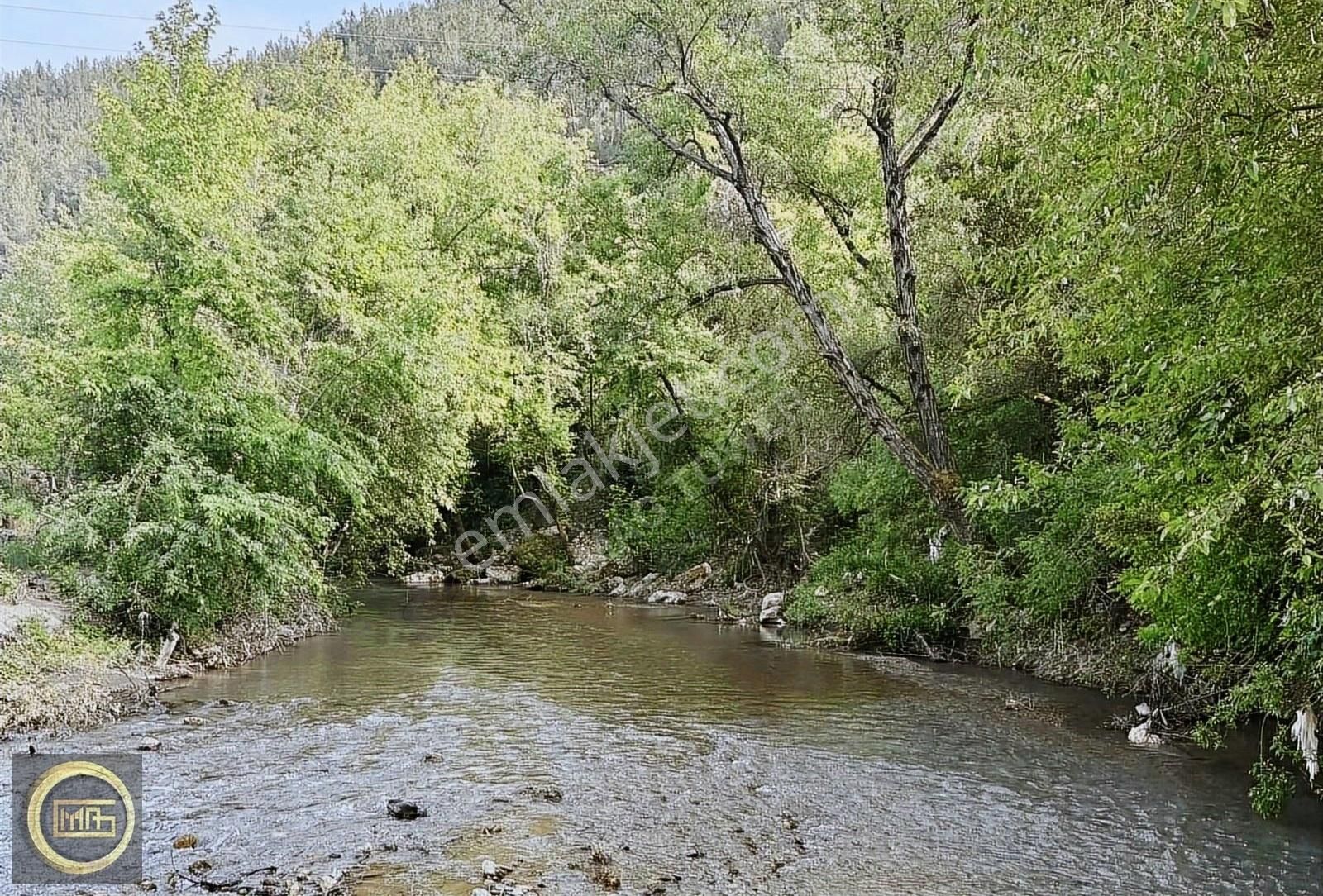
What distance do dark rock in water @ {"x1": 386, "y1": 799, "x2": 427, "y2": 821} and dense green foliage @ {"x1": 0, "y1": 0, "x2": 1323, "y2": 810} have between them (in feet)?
17.6

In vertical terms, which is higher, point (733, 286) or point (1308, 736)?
point (733, 286)

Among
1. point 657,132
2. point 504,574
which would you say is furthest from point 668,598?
point 657,132

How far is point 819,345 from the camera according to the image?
16766mm

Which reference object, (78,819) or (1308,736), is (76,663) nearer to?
(78,819)

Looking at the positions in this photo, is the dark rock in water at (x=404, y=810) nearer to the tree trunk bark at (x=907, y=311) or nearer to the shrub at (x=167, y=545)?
the shrub at (x=167, y=545)

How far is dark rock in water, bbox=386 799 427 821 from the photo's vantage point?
24.7 ft

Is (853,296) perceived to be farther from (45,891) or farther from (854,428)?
(45,891)

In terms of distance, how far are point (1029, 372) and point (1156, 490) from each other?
623 cm

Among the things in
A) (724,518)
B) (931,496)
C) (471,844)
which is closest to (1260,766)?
(471,844)

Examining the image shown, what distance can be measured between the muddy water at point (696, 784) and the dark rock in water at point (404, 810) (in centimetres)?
9

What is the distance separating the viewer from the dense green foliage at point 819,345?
608cm

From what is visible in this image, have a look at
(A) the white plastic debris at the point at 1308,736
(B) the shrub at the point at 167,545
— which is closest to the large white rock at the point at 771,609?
(B) the shrub at the point at 167,545

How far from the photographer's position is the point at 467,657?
593 inches

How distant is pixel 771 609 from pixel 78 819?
45.4 ft
